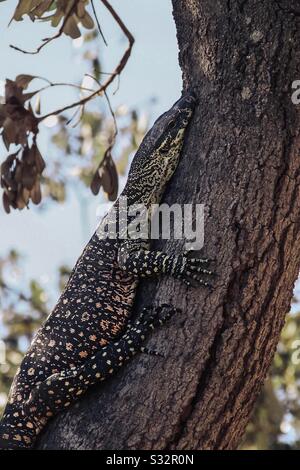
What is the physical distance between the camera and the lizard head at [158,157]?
509 cm

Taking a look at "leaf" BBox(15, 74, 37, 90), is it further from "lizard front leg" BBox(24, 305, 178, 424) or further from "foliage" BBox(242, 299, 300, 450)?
"foliage" BBox(242, 299, 300, 450)

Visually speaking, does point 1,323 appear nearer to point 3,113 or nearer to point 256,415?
point 256,415

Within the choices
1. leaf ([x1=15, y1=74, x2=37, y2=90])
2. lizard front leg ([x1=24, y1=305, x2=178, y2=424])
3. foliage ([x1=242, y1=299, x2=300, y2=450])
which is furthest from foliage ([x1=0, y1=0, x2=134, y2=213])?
foliage ([x1=242, y1=299, x2=300, y2=450])

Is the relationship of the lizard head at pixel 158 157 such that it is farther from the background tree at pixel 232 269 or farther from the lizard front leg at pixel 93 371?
the lizard front leg at pixel 93 371

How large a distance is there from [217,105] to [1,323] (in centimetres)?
581

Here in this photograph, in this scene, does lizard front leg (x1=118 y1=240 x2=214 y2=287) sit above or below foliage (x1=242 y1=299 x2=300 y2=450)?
above

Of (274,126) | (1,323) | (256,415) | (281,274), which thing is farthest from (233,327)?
(1,323)

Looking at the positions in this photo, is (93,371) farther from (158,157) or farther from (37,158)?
(158,157)

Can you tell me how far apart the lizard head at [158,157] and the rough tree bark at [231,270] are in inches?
18.4

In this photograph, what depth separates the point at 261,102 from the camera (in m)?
4.38

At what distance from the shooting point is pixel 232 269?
4.26m

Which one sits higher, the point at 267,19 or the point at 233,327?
the point at 267,19
